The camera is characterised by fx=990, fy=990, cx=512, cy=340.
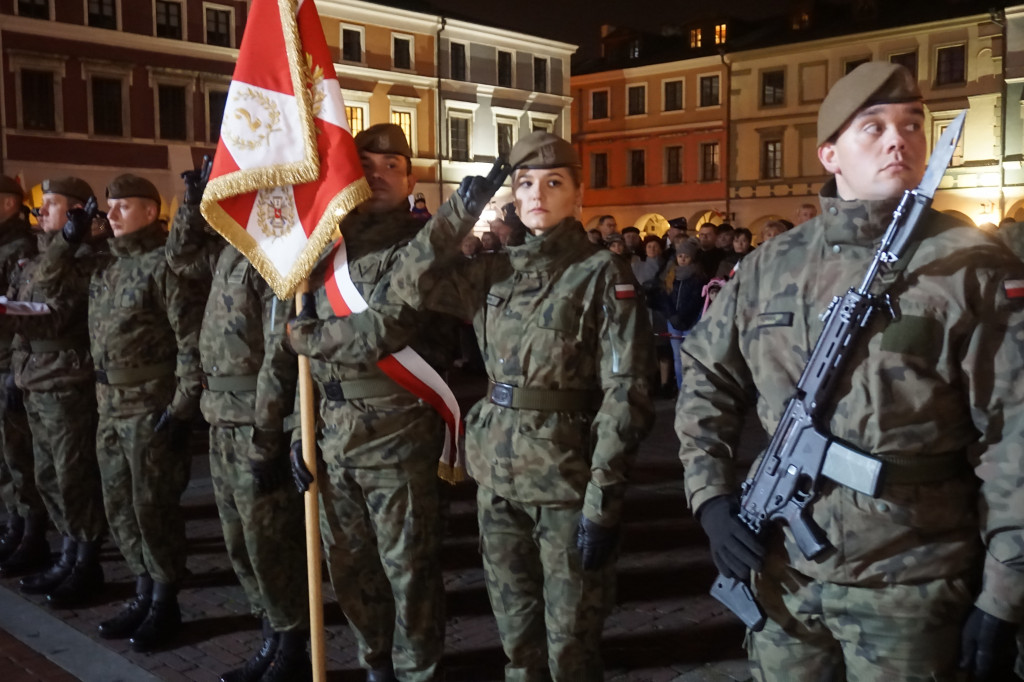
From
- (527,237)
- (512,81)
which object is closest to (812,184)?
(512,81)

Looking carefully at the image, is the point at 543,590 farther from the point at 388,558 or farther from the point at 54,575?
the point at 54,575

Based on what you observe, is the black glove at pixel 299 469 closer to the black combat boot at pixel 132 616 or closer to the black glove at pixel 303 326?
the black glove at pixel 303 326

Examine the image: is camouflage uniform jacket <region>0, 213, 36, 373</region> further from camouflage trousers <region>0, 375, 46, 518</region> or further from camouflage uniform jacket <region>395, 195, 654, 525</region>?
camouflage uniform jacket <region>395, 195, 654, 525</region>

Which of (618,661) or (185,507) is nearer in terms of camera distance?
(618,661)

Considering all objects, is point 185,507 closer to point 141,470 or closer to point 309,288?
point 141,470

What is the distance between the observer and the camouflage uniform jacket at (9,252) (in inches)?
267

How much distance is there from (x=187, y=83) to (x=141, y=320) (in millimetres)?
30301

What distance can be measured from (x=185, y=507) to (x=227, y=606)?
2327 millimetres

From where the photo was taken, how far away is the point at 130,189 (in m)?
5.34

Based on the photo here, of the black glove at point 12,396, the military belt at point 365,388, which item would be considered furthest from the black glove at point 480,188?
the black glove at point 12,396

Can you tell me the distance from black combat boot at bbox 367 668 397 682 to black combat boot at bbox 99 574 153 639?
1.67 metres

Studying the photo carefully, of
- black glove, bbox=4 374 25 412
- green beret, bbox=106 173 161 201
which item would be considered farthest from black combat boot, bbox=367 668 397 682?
black glove, bbox=4 374 25 412

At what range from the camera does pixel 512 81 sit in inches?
1729

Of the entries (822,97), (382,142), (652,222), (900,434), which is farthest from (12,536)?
(652,222)
